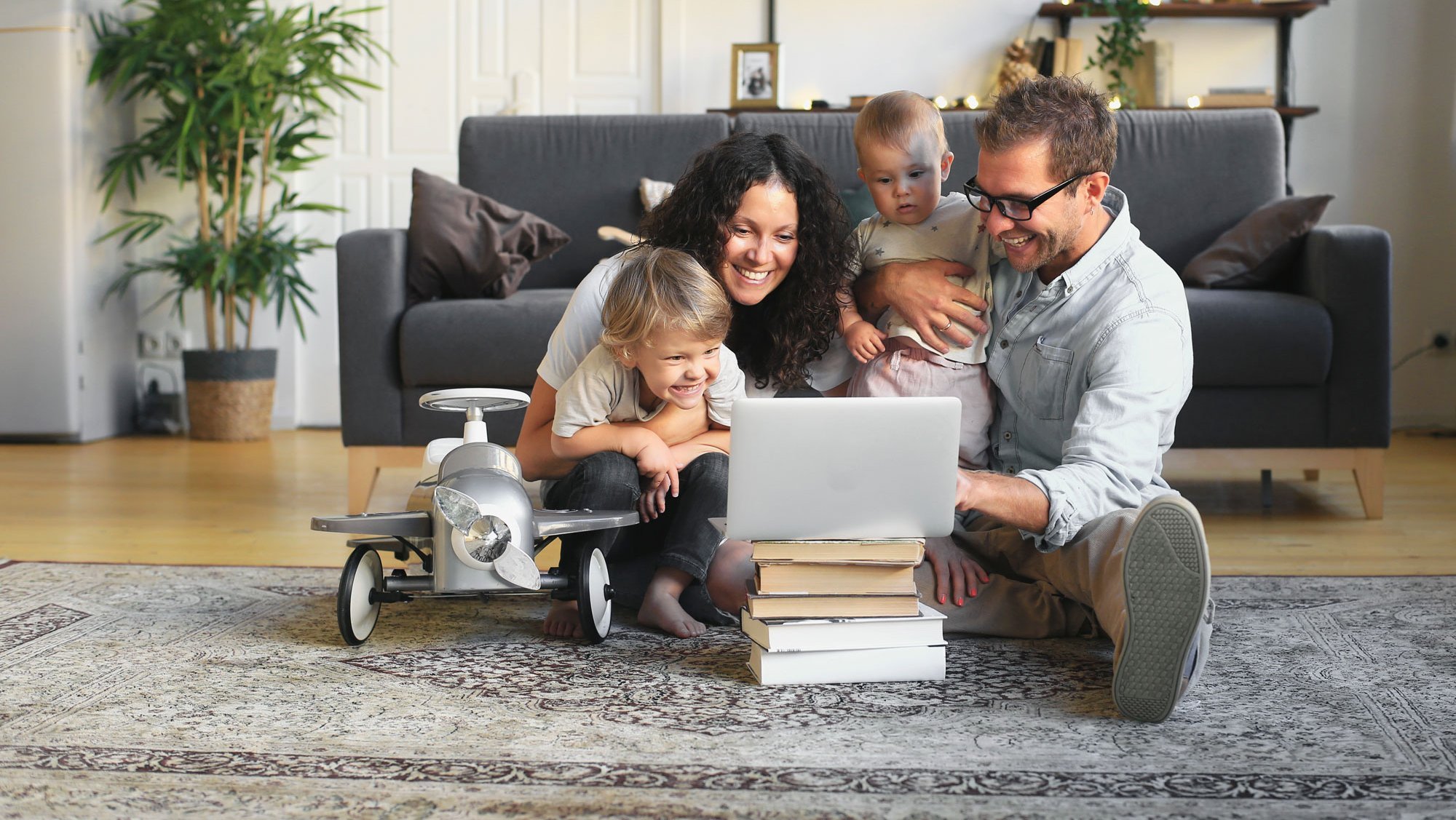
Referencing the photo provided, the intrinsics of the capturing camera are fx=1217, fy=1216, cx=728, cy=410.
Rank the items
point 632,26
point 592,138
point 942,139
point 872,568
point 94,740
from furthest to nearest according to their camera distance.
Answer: point 632,26 < point 592,138 < point 942,139 < point 872,568 < point 94,740

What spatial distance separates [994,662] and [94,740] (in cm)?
109

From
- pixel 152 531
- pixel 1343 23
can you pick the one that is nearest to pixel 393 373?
pixel 152 531

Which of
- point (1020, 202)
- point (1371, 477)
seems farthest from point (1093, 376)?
point (1371, 477)

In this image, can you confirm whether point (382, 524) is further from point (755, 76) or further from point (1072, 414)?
point (755, 76)

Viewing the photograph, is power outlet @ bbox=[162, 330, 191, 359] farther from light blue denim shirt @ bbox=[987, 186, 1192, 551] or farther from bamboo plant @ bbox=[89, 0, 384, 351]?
light blue denim shirt @ bbox=[987, 186, 1192, 551]

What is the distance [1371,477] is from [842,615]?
181 cm

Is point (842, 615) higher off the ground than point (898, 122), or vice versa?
point (898, 122)

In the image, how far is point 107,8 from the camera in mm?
4422

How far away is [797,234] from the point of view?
1.82 m

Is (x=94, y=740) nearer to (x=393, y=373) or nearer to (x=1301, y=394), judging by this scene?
(x=393, y=373)

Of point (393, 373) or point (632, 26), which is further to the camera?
point (632, 26)

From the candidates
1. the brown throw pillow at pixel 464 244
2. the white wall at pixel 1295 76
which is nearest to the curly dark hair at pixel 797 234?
the brown throw pillow at pixel 464 244

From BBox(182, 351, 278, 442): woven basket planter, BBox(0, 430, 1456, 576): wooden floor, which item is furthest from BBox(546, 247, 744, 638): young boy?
BBox(182, 351, 278, 442): woven basket planter

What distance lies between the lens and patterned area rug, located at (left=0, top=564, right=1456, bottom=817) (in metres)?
1.15
